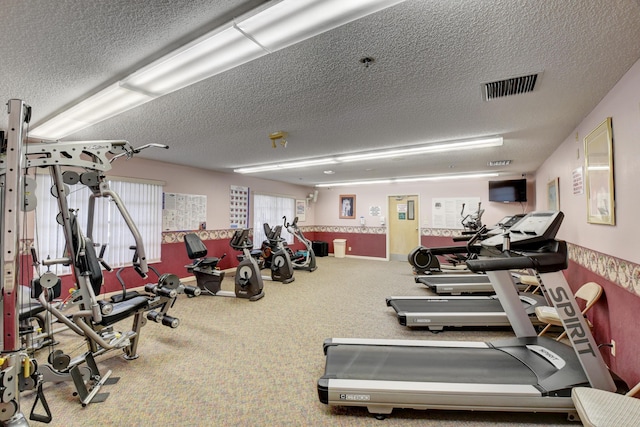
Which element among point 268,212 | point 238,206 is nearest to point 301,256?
point 268,212

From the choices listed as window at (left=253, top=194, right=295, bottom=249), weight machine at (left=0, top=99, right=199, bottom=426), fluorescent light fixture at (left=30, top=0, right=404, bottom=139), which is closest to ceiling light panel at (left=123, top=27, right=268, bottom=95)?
fluorescent light fixture at (left=30, top=0, right=404, bottom=139)

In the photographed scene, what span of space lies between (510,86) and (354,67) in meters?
1.24

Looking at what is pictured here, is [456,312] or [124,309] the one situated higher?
[124,309]

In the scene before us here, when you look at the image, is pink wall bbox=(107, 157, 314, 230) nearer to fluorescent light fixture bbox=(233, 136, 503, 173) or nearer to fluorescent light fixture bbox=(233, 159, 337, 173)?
fluorescent light fixture bbox=(233, 159, 337, 173)

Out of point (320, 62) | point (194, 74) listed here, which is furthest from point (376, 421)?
point (194, 74)

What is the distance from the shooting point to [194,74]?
1.76m

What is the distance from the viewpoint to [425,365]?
6.79 ft

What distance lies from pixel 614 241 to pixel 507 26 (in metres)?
1.88

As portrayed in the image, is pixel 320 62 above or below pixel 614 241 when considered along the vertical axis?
above

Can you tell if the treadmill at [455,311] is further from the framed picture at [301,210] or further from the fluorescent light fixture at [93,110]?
the framed picture at [301,210]

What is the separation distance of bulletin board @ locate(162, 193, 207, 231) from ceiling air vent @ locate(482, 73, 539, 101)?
5034mm

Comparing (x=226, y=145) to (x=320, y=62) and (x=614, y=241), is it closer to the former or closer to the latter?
(x=320, y=62)

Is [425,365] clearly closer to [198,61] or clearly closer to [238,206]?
Answer: [198,61]

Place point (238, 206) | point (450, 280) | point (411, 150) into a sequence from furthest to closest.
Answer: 1. point (238, 206)
2. point (450, 280)
3. point (411, 150)
